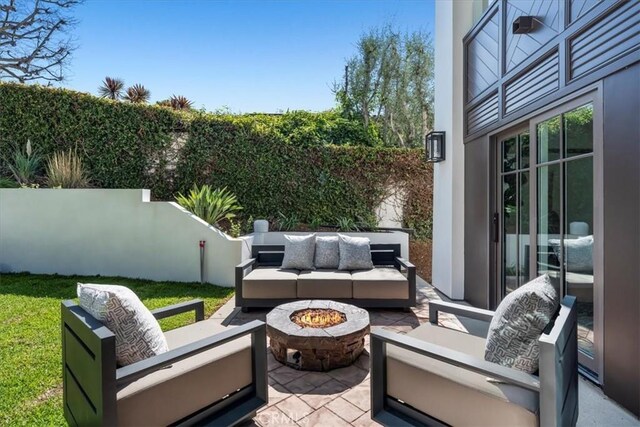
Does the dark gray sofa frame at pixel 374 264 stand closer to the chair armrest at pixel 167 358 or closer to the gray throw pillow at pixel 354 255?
the gray throw pillow at pixel 354 255

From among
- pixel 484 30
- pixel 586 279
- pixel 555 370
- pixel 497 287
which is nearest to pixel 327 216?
pixel 497 287

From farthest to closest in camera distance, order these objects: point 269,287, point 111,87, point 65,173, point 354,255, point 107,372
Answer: point 111,87 → point 65,173 → point 354,255 → point 269,287 → point 107,372

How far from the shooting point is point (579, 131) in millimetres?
3033

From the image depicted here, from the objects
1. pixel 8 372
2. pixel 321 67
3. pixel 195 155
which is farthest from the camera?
pixel 321 67

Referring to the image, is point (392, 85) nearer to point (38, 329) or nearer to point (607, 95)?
point (607, 95)

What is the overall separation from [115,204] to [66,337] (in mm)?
5295

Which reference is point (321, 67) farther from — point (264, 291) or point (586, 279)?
point (586, 279)

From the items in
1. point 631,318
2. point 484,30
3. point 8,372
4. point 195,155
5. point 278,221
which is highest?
point 484,30

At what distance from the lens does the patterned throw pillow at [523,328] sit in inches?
69.9

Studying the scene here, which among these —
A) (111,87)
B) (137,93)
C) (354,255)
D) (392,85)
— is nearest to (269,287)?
(354,255)

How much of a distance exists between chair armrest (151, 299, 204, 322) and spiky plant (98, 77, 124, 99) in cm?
1008

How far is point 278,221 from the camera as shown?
8.16 m

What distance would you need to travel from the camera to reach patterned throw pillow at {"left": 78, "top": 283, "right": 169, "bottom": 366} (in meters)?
1.88

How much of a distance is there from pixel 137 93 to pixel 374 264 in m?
8.76
